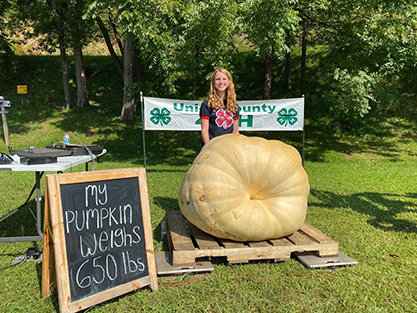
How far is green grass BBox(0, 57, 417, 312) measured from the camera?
269 centimetres

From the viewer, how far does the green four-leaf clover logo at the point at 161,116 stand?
28.3 feet

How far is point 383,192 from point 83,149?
6.15 meters

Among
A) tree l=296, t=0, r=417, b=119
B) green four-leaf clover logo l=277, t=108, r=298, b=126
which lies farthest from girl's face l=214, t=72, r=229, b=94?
tree l=296, t=0, r=417, b=119

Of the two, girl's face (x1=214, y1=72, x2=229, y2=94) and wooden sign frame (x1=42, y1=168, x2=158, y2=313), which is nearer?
wooden sign frame (x1=42, y1=168, x2=158, y2=313)

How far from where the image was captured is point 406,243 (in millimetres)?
3938

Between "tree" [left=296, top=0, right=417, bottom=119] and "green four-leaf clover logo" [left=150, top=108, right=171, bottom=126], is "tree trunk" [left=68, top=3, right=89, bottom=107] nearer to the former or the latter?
"green four-leaf clover logo" [left=150, top=108, right=171, bottom=126]

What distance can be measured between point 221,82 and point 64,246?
2.57 metres

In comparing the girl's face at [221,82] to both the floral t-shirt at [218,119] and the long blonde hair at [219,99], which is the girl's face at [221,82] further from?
the floral t-shirt at [218,119]

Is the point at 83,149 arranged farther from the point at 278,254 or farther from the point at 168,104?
the point at 168,104

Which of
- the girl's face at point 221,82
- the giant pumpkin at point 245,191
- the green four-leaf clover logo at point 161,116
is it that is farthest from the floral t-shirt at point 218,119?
the green four-leaf clover logo at point 161,116

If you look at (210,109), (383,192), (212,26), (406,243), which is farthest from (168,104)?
(406,243)

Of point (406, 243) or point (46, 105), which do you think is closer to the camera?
point (406, 243)

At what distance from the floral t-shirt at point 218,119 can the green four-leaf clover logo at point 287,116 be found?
5.02 meters

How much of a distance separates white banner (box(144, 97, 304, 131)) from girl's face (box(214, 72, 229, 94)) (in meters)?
4.61
